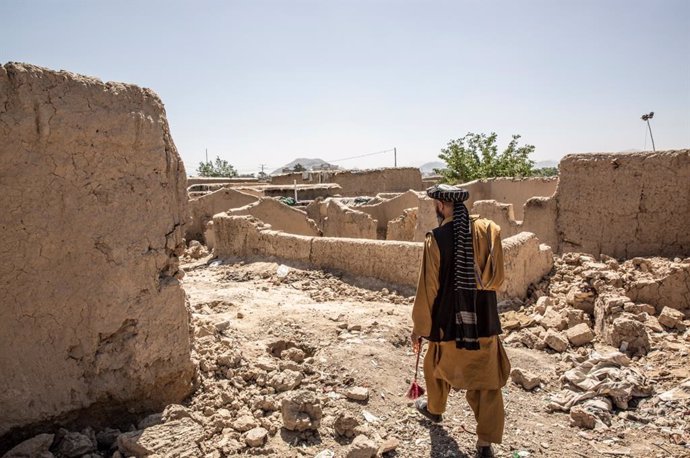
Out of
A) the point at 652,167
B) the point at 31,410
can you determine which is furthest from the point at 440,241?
the point at 652,167

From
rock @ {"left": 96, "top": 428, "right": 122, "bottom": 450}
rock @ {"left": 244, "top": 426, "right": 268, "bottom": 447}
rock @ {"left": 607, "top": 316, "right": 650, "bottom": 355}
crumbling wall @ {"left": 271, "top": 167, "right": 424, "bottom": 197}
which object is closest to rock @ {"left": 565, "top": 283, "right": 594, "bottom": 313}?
rock @ {"left": 607, "top": 316, "right": 650, "bottom": 355}

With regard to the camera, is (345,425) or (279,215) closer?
(345,425)

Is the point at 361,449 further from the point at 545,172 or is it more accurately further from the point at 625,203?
the point at 545,172

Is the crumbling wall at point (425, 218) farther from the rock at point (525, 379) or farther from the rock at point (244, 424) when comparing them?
the rock at point (244, 424)

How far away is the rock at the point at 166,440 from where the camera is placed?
8.38ft

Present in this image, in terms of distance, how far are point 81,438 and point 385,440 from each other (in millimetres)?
1798

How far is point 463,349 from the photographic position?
2.99 metres

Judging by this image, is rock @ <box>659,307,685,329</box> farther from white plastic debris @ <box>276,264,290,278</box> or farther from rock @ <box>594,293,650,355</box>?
white plastic debris @ <box>276,264,290,278</box>

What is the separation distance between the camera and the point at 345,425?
121 inches

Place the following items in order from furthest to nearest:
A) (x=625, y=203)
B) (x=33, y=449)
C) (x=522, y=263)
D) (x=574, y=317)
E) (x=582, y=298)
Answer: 1. (x=625, y=203)
2. (x=522, y=263)
3. (x=582, y=298)
4. (x=574, y=317)
5. (x=33, y=449)

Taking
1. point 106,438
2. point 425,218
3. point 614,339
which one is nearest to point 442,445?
point 106,438

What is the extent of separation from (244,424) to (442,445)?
1286 millimetres

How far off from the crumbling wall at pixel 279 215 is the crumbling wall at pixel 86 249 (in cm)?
664

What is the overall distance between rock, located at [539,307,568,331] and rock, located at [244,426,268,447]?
11.1ft
